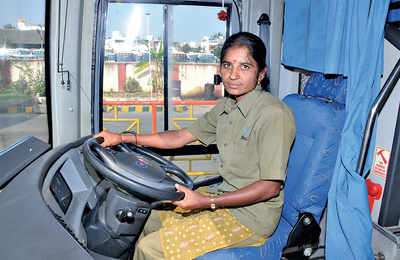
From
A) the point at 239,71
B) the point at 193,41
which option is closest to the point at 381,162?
the point at 239,71

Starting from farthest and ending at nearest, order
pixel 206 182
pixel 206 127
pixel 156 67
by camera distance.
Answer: pixel 156 67
pixel 206 182
pixel 206 127

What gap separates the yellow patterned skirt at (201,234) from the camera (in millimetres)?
1197

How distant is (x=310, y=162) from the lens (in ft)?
4.35

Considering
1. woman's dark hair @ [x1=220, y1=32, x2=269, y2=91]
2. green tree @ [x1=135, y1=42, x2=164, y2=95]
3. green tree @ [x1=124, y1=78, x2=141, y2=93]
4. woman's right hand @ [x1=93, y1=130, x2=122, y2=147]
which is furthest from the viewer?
green tree @ [x1=124, y1=78, x2=141, y2=93]

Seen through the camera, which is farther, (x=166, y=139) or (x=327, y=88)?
(x=166, y=139)

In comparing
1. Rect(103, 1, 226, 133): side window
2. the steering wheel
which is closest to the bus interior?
the steering wheel

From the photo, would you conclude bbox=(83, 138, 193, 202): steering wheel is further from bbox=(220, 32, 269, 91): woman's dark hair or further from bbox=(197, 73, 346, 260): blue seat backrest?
bbox=(220, 32, 269, 91): woman's dark hair

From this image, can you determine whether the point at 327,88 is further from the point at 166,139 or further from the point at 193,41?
the point at 193,41

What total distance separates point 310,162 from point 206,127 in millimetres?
612

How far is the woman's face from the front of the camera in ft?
4.37

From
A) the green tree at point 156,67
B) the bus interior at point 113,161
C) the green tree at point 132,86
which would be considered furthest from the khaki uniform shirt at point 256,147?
the green tree at point 132,86

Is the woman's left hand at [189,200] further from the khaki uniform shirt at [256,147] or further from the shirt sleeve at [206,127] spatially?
the shirt sleeve at [206,127]

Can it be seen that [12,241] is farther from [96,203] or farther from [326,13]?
[326,13]

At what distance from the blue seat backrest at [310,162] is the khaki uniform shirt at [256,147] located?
0.08m
